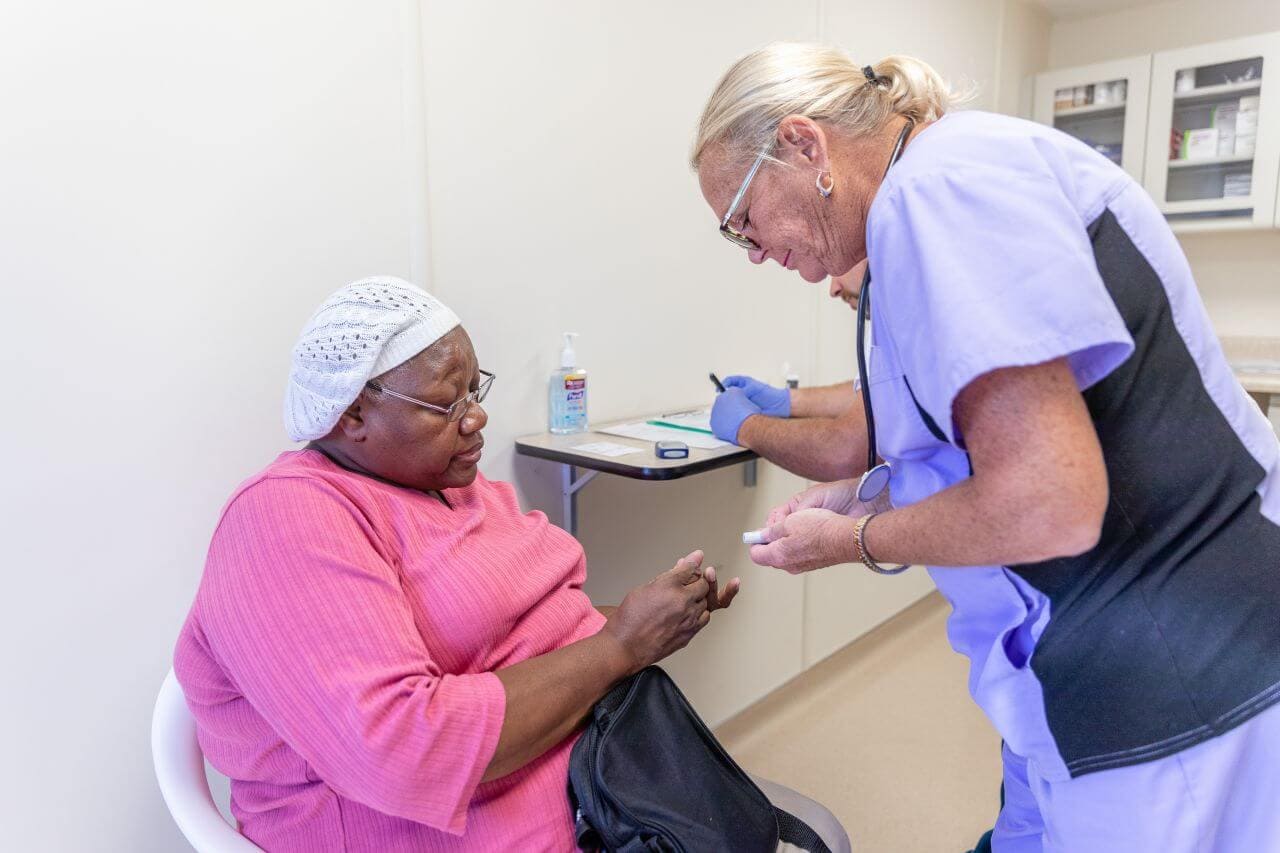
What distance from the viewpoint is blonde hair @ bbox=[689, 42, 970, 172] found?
3.06 ft

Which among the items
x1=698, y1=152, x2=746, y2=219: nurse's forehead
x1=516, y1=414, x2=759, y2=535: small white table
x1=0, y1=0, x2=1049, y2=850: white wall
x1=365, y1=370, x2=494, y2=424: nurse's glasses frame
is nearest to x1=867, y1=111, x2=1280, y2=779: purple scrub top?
x1=698, y1=152, x2=746, y2=219: nurse's forehead

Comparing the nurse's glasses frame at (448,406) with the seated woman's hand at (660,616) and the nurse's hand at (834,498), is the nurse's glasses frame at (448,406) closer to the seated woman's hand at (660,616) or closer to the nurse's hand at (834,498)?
the seated woman's hand at (660,616)

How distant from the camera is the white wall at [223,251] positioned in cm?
122

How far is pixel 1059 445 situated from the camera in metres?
0.69

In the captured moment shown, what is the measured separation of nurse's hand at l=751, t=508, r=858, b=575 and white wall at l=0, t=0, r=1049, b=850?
909 mm

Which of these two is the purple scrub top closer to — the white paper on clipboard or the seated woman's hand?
the seated woman's hand

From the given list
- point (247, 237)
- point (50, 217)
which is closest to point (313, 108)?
point (247, 237)

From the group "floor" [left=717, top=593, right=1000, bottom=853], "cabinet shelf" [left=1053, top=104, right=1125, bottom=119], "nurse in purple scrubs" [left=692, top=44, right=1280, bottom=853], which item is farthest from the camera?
"cabinet shelf" [left=1053, top=104, right=1125, bottom=119]

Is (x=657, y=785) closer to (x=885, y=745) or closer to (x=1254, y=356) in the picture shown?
(x=885, y=745)

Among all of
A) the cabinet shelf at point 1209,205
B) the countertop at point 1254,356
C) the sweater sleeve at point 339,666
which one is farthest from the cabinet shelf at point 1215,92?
the sweater sleeve at point 339,666

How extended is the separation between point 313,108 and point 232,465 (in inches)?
24.4

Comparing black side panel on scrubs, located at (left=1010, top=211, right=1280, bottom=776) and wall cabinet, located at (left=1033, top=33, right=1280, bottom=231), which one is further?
wall cabinet, located at (left=1033, top=33, right=1280, bottom=231)

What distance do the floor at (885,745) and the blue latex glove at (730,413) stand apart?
1.08 meters

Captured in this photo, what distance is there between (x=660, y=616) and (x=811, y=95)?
0.70 m
